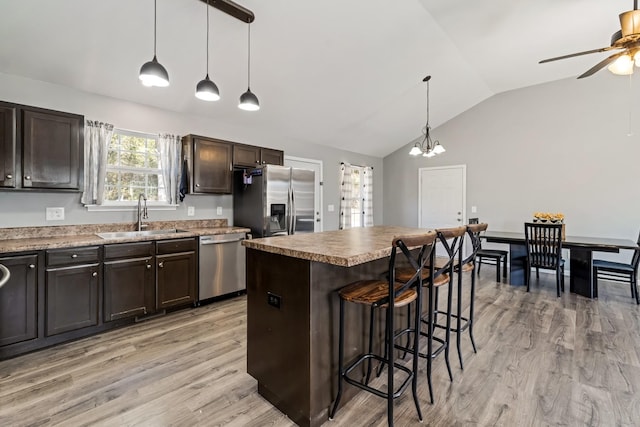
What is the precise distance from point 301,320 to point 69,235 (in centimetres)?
289

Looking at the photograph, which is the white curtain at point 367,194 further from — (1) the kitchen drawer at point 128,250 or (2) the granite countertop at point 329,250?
(2) the granite countertop at point 329,250

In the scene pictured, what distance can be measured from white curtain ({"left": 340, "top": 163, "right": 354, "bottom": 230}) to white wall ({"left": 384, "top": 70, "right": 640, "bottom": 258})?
1943mm

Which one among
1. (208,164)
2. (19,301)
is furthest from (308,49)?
(19,301)

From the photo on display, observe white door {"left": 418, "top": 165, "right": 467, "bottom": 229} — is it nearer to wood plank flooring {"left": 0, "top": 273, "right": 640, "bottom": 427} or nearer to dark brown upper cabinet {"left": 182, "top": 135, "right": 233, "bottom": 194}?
wood plank flooring {"left": 0, "top": 273, "right": 640, "bottom": 427}

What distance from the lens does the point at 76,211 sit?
324cm

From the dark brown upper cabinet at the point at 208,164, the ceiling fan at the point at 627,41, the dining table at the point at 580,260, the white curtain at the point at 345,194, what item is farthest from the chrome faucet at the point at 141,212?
the ceiling fan at the point at 627,41

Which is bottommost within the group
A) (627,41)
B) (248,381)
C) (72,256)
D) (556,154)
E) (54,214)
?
(248,381)

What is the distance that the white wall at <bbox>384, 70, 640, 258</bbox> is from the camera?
482 centimetres

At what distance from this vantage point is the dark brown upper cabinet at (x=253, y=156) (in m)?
4.25

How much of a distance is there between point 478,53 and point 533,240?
9.23ft

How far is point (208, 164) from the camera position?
3.96 metres

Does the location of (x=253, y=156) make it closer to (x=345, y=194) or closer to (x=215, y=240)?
(x=215, y=240)

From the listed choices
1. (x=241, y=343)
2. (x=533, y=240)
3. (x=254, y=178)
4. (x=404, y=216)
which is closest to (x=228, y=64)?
(x=254, y=178)

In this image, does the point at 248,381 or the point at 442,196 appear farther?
the point at 442,196
